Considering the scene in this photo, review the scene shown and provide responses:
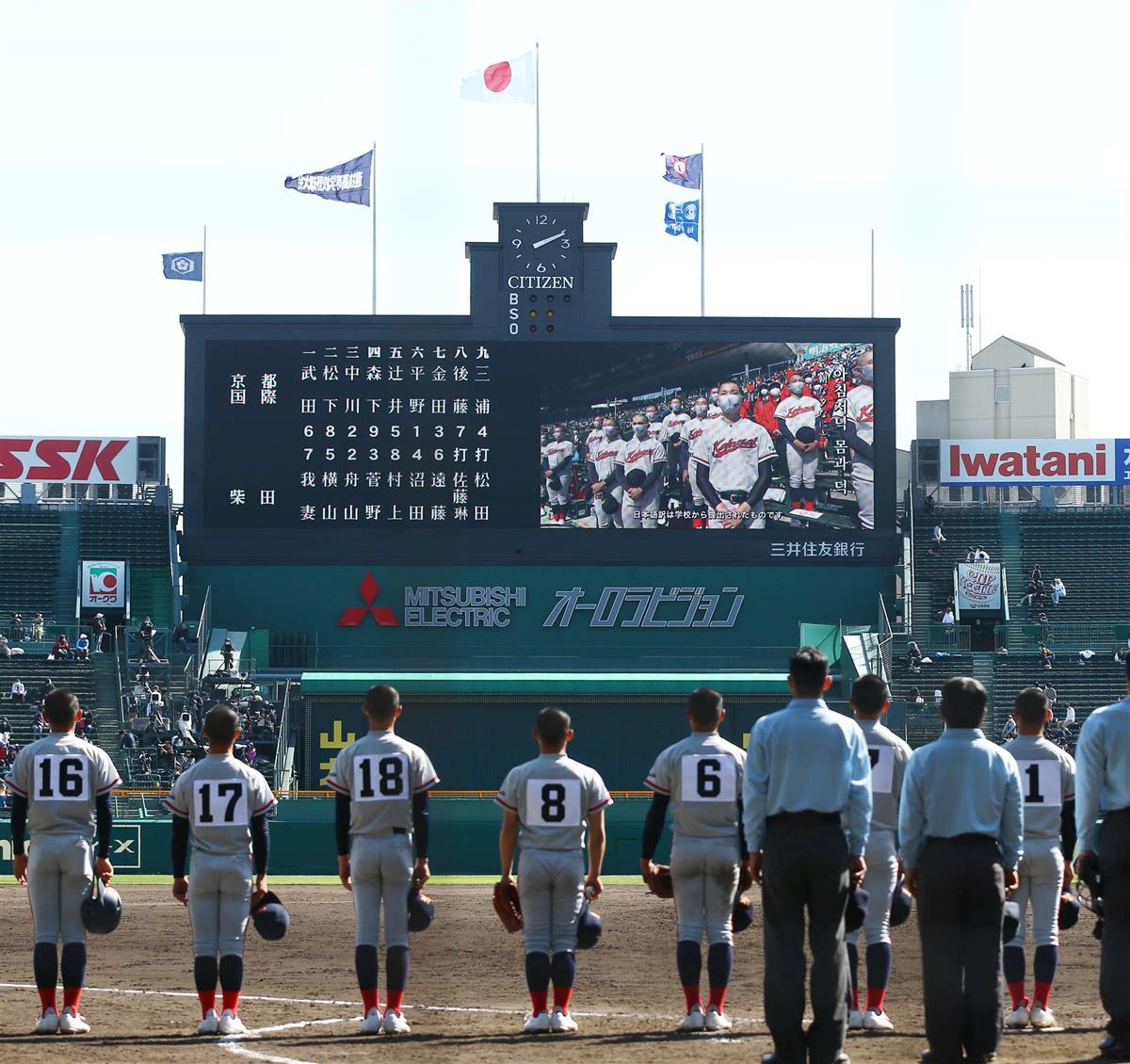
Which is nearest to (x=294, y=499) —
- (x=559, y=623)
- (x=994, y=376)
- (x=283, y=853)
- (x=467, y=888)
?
(x=559, y=623)

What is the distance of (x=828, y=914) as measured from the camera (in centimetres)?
785

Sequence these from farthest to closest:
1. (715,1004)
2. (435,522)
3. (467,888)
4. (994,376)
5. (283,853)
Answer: (994,376)
(435,522)
(283,853)
(467,888)
(715,1004)

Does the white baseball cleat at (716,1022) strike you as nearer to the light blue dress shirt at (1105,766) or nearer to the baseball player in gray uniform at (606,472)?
the light blue dress shirt at (1105,766)

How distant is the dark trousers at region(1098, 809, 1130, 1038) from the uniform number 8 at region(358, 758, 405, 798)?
12.0 feet

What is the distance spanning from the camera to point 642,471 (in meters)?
34.6

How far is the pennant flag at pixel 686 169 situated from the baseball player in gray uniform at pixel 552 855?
98.6ft

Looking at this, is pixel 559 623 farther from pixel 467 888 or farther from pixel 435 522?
pixel 467 888

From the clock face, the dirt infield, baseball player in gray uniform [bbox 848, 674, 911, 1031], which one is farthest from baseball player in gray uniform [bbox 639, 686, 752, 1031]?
the clock face

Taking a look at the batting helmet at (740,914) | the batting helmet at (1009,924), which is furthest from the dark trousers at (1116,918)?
the batting helmet at (740,914)

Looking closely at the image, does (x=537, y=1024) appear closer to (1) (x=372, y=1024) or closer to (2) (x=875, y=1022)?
(1) (x=372, y=1024)

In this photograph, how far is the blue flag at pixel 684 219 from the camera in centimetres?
3866

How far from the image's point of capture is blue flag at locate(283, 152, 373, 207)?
37.4 meters

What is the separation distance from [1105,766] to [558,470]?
1015 inches

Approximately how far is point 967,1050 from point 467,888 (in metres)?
14.3
